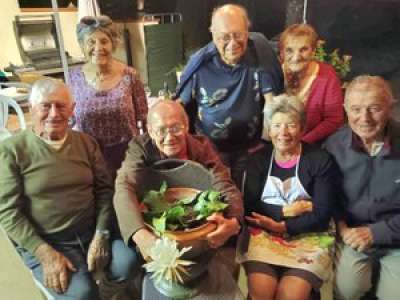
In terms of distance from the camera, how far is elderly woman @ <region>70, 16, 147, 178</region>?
5.45 ft

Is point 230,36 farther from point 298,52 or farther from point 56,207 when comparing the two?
point 56,207

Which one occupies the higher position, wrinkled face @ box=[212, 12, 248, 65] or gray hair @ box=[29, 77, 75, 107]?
wrinkled face @ box=[212, 12, 248, 65]

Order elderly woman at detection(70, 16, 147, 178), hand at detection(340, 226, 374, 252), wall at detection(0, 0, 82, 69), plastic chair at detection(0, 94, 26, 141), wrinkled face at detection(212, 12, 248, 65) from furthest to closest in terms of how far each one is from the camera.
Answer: wall at detection(0, 0, 82, 69) < plastic chair at detection(0, 94, 26, 141) < elderly woman at detection(70, 16, 147, 178) < wrinkled face at detection(212, 12, 248, 65) < hand at detection(340, 226, 374, 252)

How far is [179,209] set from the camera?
1108 mm

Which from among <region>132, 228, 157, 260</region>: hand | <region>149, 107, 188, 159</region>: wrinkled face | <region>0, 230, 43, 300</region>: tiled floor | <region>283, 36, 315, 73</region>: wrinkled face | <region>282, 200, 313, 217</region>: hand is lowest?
<region>0, 230, 43, 300</region>: tiled floor

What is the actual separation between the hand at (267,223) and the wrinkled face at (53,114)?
817 millimetres

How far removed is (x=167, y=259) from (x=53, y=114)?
2.36ft

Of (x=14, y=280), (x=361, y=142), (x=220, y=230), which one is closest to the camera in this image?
(x=220, y=230)

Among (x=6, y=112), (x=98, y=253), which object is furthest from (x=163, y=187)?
(x=6, y=112)

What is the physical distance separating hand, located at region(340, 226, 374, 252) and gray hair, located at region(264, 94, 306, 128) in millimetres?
451

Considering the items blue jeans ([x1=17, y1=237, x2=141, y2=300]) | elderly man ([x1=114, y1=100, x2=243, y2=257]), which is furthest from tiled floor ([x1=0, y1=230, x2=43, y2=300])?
elderly man ([x1=114, y1=100, x2=243, y2=257])

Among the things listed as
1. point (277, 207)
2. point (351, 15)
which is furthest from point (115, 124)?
point (351, 15)

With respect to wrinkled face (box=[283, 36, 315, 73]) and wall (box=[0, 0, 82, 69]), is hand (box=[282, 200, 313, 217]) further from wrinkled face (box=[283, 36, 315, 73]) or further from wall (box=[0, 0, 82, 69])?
wall (box=[0, 0, 82, 69])

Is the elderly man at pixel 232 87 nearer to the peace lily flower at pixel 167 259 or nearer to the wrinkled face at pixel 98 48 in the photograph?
the wrinkled face at pixel 98 48
